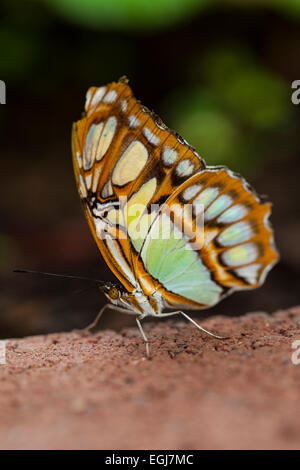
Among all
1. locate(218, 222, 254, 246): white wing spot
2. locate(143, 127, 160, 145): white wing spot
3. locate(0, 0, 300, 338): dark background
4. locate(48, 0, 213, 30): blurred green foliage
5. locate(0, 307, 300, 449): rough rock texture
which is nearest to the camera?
locate(0, 307, 300, 449): rough rock texture

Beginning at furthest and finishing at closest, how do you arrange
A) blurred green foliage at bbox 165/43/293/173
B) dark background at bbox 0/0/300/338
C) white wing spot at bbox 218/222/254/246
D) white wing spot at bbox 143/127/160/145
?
blurred green foliage at bbox 165/43/293/173, dark background at bbox 0/0/300/338, white wing spot at bbox 218/222/254/246, white wing spot at bbox 143/127/160/145

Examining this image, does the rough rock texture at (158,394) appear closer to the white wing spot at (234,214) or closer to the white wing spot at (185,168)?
the white wing spot at (234,214)

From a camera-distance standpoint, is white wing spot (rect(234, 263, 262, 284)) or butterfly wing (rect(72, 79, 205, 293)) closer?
butterfly wing (rect(72, 79, 205, 293))

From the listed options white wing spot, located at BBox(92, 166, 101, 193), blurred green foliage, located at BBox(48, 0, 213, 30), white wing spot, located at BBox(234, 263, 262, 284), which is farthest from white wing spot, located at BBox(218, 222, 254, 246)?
blurred green foliage, located at BBox(48, 0, 213, 30)

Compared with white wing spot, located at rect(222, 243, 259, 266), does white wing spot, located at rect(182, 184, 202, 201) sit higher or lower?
higher

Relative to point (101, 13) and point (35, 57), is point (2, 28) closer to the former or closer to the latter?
point (35, 57)

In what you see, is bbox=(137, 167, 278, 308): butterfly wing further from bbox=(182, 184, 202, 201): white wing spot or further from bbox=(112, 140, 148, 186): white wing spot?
bbox=(112, 140, 148, 186): white wing spot

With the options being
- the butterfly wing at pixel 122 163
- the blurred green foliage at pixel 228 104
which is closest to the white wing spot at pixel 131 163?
the butterfly wing at pixel 122 163

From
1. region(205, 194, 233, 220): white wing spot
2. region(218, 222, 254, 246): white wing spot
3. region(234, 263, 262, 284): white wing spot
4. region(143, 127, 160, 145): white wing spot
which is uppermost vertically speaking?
region(143, 127, 160, 145): white wing spot

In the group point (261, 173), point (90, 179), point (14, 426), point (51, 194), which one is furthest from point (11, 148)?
point (14, 426)
